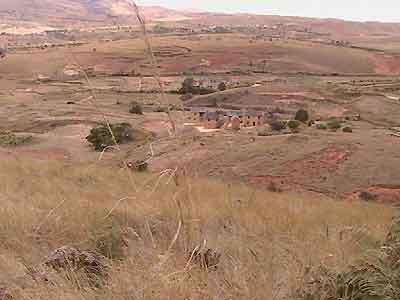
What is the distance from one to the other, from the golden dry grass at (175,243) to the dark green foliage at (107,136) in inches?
688

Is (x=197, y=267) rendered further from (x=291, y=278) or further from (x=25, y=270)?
(x=25, y=270)

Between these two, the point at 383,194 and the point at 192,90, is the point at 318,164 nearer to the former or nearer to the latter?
the point at 383,194

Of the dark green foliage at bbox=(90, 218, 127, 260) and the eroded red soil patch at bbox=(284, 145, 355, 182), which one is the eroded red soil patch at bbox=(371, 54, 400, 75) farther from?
the dark green foliage at bbox=(90, 218, 127, 260)

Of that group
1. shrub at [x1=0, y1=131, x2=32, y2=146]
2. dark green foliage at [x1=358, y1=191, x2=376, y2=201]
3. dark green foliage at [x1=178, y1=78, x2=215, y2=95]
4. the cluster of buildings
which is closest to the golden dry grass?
dark green foliage at [x1=358, y1=191, x2=376, y2=201]

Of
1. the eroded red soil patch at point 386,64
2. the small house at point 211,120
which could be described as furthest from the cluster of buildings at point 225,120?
the eroded red soil patch at point 386,64

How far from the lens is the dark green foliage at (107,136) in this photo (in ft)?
76.7

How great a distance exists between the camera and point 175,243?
313 centimetres

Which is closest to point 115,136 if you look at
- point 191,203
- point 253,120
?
point 253,120

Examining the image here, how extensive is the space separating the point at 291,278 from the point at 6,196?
10.8ft

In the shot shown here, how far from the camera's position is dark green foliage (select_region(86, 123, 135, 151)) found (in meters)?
23.4

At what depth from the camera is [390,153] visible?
52.5 ft

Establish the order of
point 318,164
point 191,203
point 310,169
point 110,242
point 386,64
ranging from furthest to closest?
point 386,64
point 318,164
point 310,169
point 110,242
point 191,203

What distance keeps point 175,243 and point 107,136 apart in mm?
20397

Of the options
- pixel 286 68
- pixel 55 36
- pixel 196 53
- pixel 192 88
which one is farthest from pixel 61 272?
pixel 55 36
